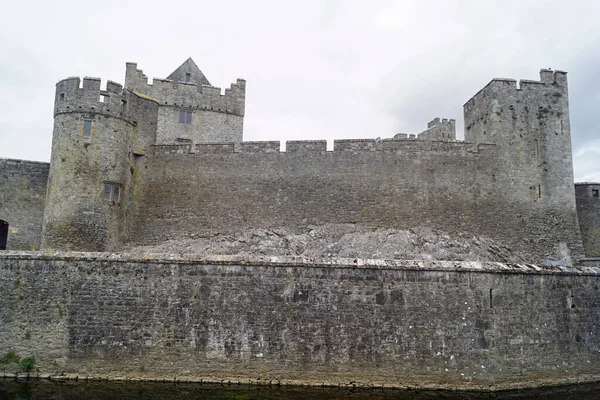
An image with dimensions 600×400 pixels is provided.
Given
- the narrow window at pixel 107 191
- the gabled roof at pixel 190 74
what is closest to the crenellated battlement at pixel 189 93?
the gabled roof at pixel 190 74

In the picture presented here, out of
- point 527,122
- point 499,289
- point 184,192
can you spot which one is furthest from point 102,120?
point 527,122

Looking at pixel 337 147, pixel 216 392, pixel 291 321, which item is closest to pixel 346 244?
pixel 337 147

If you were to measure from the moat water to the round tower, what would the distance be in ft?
29.8

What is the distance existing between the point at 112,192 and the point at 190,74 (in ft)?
46.2

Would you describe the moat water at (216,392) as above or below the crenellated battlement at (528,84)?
below

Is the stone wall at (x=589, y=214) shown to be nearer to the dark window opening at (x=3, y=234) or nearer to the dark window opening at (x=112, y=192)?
the dark window opening at (x=112, y=192)

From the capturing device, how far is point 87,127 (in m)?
19.9

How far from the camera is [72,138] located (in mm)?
19797

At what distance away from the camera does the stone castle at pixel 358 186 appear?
21.2 m

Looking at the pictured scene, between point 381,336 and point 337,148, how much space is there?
11.9 metres

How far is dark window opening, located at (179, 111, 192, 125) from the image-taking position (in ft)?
97.8

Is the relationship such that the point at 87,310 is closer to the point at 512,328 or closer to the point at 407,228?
the point at 512,328

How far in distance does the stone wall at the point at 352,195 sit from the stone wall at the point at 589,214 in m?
1.28

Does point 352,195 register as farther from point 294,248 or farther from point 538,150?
point 538,150
